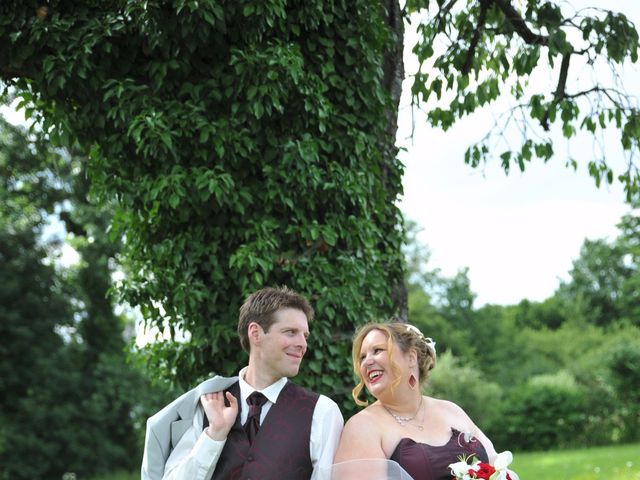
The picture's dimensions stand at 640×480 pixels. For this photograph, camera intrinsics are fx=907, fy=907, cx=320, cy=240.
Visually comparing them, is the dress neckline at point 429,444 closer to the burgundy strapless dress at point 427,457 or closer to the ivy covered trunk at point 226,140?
the burgundy strapless dress at point 427,457

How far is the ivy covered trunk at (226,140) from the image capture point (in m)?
6.07

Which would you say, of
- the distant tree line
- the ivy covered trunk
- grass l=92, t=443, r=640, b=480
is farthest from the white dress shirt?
the distant tree line

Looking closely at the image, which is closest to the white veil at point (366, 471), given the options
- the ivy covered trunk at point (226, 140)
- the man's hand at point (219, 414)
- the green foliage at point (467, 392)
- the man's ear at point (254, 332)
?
the man's hand at point (219, 414)

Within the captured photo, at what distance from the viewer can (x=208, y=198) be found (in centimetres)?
603

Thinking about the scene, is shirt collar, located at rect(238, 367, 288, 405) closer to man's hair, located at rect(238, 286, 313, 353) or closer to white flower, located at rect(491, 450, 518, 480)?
man's hair, located at rect(238, 286, 313, 353)

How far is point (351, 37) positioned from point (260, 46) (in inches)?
27.9

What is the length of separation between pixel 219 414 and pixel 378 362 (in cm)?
79

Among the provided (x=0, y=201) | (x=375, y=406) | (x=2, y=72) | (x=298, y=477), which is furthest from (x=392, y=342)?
(x=0, y=201)

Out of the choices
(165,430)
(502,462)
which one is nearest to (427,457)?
(502,462)

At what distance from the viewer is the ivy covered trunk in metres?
6.07

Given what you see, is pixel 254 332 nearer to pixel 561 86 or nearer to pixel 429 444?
pixel 429 444

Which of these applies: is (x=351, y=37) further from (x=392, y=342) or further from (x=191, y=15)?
(x=392, y=342)

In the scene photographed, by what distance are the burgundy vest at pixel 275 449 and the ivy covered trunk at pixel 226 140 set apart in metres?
2.06

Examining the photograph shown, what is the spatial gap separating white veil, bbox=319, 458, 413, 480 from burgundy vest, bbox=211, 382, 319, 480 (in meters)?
0.10
